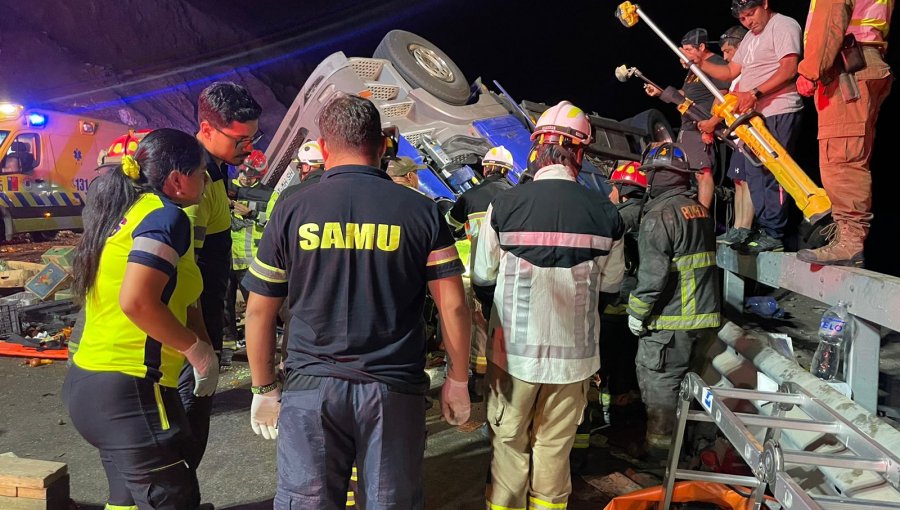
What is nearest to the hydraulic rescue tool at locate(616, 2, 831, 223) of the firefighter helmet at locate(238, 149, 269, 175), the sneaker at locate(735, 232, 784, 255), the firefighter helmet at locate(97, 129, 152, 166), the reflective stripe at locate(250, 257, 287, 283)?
the sneaker at locate(735, 232, 784, 255)

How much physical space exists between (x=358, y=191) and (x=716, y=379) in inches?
116

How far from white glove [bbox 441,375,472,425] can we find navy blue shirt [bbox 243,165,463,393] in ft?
0.79

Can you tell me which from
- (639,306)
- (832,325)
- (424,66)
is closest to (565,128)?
(639,306)

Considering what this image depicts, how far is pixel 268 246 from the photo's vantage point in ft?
6.48

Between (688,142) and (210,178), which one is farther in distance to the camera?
(688,142)

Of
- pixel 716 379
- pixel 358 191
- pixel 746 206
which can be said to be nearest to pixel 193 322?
pixel 358 191

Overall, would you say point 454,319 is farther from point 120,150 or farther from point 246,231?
point 246,231

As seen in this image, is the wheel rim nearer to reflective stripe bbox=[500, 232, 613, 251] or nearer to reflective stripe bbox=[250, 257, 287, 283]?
reflective stripe bbox=[500, 232, 613, 251]

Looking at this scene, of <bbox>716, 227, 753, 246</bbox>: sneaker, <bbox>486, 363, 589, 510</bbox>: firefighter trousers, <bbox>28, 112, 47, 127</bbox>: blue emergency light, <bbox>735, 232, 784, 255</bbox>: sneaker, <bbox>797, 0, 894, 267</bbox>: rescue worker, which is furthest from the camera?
<bbox>28, 112, 47, 127</bbox>: blue emergency light

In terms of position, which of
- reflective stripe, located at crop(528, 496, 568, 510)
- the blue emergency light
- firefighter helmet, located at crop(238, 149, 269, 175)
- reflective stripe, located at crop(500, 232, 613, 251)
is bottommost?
reflective stripe, located at crop(528, 496, 568, 510)

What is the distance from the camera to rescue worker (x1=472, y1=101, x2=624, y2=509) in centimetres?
254

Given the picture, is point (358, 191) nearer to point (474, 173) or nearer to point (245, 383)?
point (245, 383)

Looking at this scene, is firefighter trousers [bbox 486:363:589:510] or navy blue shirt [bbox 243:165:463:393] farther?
firefighter trousers [bbox 486:363:589:510]

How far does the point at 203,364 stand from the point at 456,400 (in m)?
1.00
